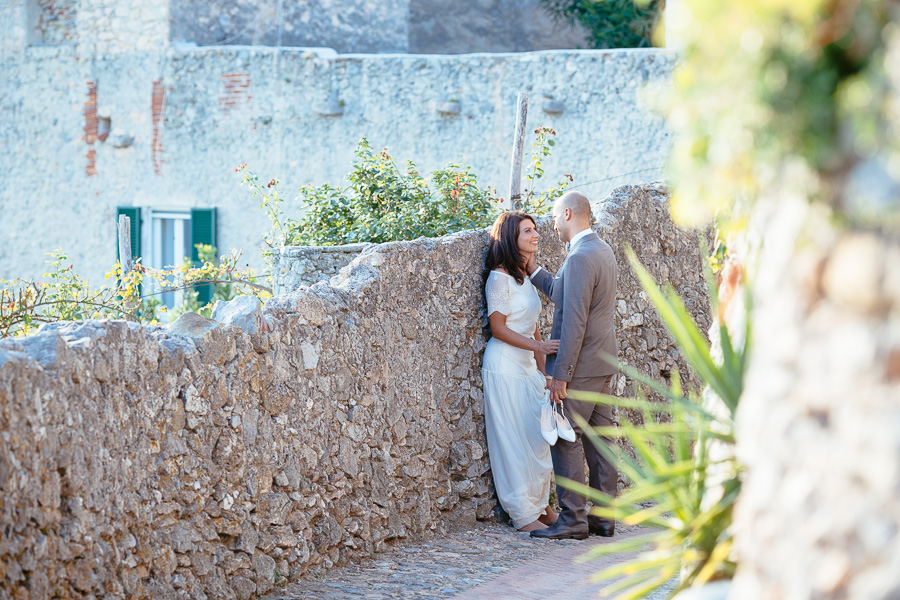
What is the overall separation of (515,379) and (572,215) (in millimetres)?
1020

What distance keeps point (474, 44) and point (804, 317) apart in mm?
12891

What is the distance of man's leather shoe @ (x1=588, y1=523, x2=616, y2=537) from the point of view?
5.64 meters

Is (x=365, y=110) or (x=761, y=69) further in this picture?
(x=365, y=110)

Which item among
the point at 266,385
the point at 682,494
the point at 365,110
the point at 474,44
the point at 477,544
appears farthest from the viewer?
the point at 474,44

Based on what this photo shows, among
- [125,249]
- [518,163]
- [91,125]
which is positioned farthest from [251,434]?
[91,125]

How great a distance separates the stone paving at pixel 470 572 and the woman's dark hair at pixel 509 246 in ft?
4.98

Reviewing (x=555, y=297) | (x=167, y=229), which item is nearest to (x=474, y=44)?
(x=167, y=229)

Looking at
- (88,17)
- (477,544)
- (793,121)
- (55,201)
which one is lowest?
(477,544)

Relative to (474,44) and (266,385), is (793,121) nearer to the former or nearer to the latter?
(266,385)

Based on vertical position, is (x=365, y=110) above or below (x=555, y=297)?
above

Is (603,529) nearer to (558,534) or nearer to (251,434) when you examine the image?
(558,534)

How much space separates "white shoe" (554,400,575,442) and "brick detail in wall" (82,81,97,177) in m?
9.63

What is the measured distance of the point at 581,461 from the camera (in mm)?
5562

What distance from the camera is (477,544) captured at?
17.4ft
